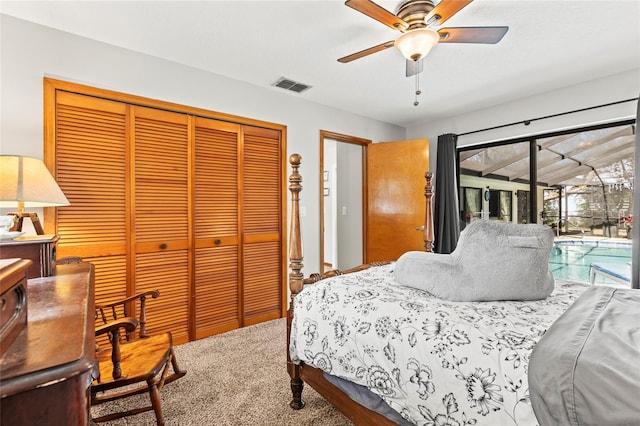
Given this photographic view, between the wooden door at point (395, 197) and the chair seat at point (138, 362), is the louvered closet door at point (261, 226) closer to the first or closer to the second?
the chair seat at point (138, 362)

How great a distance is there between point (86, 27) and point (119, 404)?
2474 mm

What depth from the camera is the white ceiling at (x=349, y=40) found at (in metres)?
1.85

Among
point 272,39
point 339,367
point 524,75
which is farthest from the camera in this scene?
point 524,75

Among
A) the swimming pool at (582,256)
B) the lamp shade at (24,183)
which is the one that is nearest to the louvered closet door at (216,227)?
the lamp shade at (24,183)

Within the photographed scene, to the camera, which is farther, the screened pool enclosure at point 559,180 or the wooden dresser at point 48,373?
the screened pool enclosure at point 559,180

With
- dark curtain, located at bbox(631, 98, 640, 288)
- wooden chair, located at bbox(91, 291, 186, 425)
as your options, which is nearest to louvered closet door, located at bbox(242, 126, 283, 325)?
wooden chair, located at bbox(91, 291, 186, 425)

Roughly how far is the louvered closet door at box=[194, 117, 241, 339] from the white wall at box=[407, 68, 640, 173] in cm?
287

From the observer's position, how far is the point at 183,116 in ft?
8.55

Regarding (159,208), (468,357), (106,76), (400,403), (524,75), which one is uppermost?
(524,75)

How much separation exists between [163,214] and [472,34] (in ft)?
8.49

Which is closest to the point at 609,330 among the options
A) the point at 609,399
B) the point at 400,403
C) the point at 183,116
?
the point at 609,399

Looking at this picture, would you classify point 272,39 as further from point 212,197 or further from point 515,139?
point 515,139

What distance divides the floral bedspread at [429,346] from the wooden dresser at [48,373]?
99 centimetres

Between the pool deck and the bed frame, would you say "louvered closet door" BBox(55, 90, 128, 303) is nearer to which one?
the bed frame
